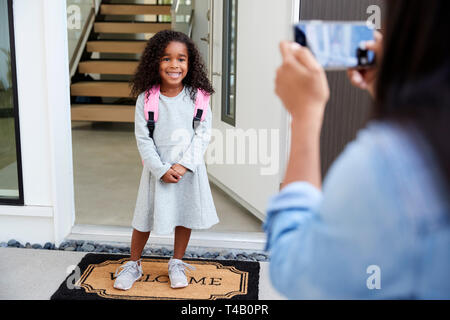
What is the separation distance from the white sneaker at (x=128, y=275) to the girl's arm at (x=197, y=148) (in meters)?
0.59

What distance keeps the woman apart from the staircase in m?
5.87

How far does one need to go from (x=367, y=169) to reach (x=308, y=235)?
106 millimetres

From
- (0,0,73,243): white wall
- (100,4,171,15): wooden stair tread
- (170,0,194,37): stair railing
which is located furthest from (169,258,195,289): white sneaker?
(100,4,171,15): wooden stair tread

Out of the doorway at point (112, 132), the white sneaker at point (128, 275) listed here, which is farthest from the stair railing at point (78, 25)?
the white sneaker at point (128, 275)

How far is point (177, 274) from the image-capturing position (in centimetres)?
248

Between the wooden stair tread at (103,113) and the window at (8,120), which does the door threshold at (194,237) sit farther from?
the wooden stair tread at (103,113)

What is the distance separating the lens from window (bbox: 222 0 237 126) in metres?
3.59

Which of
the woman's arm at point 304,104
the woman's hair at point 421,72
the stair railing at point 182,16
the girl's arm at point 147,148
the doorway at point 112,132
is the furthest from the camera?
the stair railing at point 182,16

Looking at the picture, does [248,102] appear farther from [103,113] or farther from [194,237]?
[103,113]

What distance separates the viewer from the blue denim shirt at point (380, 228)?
475 mm
